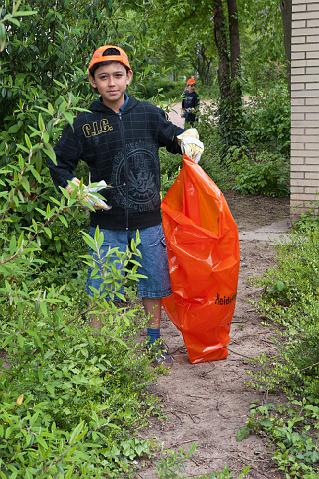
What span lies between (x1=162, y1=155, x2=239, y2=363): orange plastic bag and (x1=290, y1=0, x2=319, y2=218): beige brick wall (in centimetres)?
301

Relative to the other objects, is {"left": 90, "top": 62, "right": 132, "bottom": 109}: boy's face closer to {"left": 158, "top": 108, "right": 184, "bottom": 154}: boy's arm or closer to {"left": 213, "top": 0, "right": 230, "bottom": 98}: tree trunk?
{"left": 158, "top": 108, "right": 184, "bottom": 154}: boy's arm

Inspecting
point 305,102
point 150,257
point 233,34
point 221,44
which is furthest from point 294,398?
point 221,44

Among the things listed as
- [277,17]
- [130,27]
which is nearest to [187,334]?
[130,27]

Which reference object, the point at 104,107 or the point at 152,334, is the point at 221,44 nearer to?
the point at 104,107

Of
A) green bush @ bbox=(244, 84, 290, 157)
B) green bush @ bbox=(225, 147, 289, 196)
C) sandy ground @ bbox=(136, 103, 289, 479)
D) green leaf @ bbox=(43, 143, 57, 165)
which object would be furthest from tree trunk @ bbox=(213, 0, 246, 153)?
green leaf @ bbox=(43, 143, 57, 165)

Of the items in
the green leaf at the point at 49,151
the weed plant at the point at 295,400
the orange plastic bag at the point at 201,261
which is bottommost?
the weed plant at the point at 295,400

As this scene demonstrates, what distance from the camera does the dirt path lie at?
291 cm

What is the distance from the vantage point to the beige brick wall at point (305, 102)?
6.36 meters

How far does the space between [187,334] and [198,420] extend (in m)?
0.63

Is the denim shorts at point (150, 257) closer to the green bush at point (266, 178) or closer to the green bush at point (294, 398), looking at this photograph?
the green bush at point (294, 398)

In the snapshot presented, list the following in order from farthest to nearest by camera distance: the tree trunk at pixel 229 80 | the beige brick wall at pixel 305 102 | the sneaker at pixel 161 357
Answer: the tree trunk at pixel 229 80 < the beige brick wall at pixel 305 102 < the sneaker at pixel 161 357

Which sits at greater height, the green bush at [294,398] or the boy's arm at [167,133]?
the boy's arm at [167,133]

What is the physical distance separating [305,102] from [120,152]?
342 cm

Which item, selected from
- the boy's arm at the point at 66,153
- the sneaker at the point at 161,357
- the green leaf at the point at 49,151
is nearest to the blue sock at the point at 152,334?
the sneaker at the point at 161,357
